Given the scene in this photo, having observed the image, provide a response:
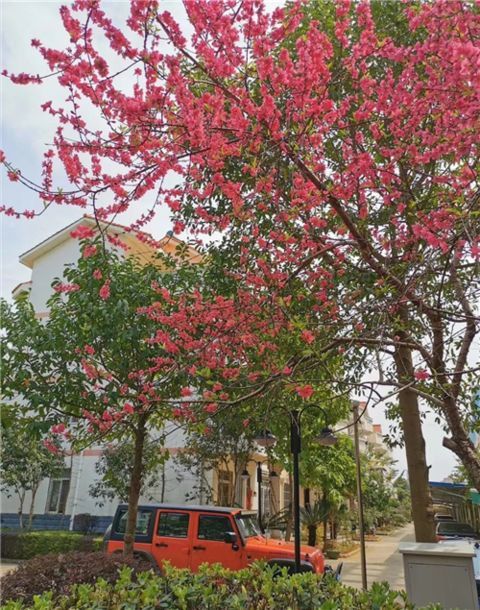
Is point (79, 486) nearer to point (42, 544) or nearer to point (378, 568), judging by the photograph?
point (42, 544)

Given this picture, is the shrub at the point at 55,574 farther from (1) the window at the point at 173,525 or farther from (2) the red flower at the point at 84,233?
(2) the red flower at the point at 84,233

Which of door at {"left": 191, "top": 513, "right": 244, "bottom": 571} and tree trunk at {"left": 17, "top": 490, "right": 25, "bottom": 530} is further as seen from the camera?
tree trunk at {"left": 17, "top": 490, "right": 25, "bottom": 530}

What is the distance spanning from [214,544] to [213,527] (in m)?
0.26

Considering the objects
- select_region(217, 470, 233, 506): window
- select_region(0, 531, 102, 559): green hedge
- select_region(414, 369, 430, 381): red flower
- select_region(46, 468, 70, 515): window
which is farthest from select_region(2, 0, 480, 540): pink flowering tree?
select_region(46, 468, 70, 515): window

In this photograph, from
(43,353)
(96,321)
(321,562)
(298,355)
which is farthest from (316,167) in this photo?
(321,562)

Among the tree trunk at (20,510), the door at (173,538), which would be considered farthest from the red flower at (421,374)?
the tree trunk at (20,510)

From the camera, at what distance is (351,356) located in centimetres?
635

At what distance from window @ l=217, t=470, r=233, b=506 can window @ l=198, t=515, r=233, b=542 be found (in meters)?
8.10

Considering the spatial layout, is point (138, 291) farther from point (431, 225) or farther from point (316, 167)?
point (431, 225)

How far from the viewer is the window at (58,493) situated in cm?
1636

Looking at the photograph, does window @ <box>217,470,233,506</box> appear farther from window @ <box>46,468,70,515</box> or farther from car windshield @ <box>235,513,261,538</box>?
car windshield @ <box>235,513,261,538</box>

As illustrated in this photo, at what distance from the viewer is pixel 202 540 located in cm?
820

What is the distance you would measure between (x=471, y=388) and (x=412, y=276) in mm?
1961

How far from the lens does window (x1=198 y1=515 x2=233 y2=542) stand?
26.6ft
